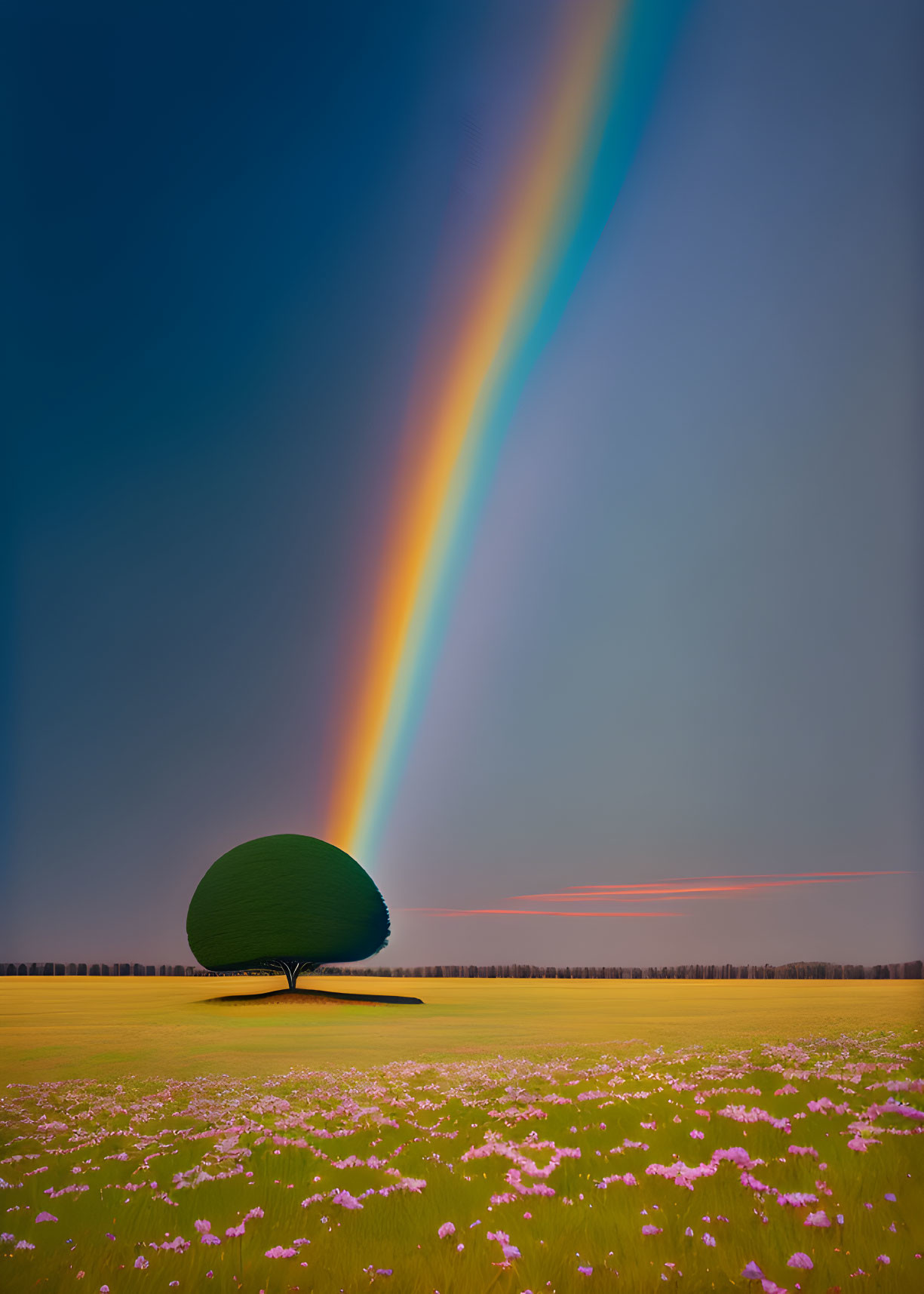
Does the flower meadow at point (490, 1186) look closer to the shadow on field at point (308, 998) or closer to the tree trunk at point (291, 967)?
the shadow on field at point (308, 998)

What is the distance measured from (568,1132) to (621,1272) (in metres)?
2.73

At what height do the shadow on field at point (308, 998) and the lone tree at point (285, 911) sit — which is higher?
the lone tree at point (285, 911)

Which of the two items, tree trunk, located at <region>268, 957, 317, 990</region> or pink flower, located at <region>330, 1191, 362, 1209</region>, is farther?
tree trunk, located at <region>268, 957, 317, 990</region>

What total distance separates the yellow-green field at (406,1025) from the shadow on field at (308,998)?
1.11 m

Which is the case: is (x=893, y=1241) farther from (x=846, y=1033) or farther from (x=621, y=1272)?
(x=846, y=1033)

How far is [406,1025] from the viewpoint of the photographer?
20359 mm

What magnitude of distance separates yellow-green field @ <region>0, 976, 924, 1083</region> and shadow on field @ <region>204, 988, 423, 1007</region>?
1.11 meters

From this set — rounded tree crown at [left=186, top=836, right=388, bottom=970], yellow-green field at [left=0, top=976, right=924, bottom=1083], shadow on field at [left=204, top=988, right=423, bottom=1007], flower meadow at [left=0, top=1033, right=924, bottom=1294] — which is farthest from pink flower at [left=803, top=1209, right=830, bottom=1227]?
rounded tree crown at [left=186, top=836, right=388, bottom=970]

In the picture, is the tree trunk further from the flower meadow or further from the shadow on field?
the flower meadow

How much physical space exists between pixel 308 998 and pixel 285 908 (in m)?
3.82

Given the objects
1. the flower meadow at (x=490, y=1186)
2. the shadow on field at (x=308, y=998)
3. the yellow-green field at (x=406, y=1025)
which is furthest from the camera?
the shadow on field at (x=308, y=998)

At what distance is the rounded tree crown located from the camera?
113ft

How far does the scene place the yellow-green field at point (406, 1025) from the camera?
12883 millimetres

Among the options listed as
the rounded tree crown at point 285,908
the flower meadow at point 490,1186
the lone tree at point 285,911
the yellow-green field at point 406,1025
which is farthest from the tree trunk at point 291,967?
the flower meadow at point 490,1186
